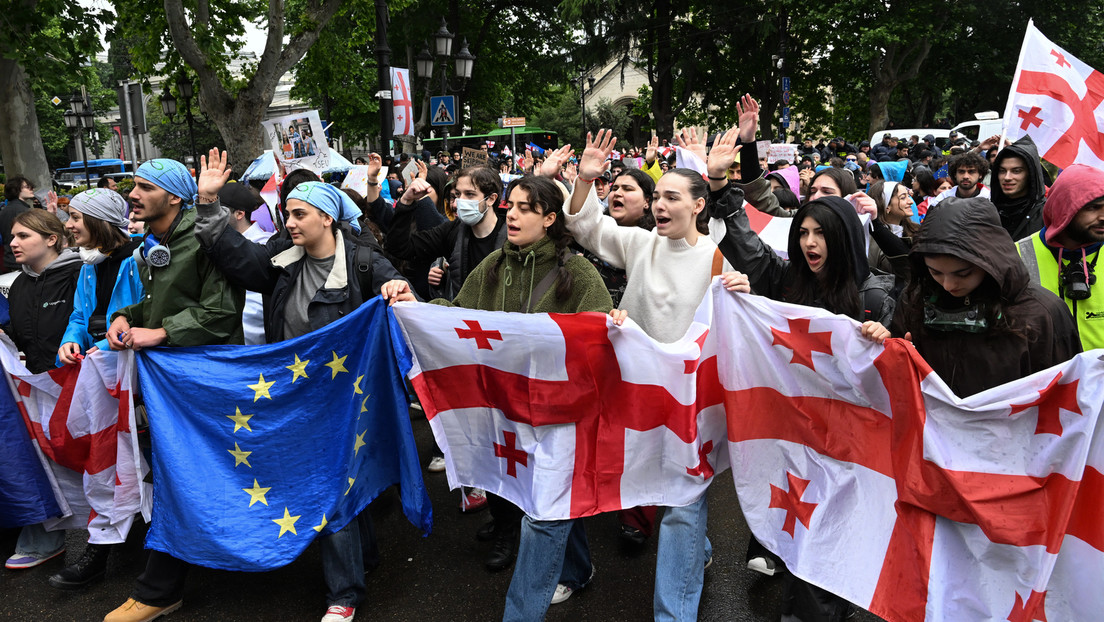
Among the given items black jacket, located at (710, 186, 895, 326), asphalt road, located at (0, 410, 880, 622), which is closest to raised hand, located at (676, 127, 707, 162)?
black jacket, located at (710, 186, 895, 326)

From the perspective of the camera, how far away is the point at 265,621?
355 centimetres

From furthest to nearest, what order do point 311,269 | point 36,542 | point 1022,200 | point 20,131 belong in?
1. point 20,131
2. point 1022,200
3. point 36,542
4. point 311,269

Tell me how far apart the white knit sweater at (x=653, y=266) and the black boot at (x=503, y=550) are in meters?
1.30

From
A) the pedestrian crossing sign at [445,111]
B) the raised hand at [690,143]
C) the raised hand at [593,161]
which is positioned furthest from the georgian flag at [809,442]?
the pedestrian crossing sign at [445,111]

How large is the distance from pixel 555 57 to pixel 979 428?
30.3 meters

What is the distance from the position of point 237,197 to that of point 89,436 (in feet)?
6.42

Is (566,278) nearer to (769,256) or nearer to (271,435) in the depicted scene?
(769,256)

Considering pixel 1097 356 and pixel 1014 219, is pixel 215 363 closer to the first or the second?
pixel 1097 356

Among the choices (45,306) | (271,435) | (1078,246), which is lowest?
(271,435)

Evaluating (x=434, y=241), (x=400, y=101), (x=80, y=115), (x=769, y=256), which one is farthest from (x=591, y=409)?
(x=80, y=115)

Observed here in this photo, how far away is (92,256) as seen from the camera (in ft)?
13.1

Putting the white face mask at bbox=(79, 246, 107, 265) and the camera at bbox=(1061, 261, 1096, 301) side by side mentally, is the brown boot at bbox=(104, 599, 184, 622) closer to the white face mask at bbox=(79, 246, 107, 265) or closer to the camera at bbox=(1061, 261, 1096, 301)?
the white face mask at bbox=(79, 246, 107, 265)

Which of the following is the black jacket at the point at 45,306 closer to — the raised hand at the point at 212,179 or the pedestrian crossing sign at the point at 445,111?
the raised hand at the point at 212,179

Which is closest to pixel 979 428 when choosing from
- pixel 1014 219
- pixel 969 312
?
pixel 969 312
